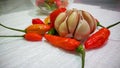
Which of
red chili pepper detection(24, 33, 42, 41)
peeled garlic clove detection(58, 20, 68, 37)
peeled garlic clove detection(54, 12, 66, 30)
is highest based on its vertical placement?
peeled garlic clove detection(54, 12, 66, 30)

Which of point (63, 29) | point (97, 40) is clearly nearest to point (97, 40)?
point (97, 40)

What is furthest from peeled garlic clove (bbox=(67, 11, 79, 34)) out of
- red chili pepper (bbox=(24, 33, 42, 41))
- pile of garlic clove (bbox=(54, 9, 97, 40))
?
red chili pepper (bbox=(24, 33, 42, 41))

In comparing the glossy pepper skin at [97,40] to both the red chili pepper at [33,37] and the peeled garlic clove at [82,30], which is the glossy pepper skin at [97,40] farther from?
the red chili pepper at [33,37]

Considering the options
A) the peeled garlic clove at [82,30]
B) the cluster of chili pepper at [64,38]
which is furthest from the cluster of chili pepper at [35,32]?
the peeled garlic clove at [82,30]

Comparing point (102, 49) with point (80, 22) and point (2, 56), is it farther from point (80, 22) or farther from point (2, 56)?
point (2, 56)

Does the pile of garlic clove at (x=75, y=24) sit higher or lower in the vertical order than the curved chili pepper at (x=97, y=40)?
higher

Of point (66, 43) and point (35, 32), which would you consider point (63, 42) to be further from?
point (35, 32)

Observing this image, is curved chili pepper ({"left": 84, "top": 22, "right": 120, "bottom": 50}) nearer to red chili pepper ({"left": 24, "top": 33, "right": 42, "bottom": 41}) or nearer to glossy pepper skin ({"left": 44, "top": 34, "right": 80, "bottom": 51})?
glossy pepper skin ({"left": 44, "top": 34, "right": 80, "bottom": 51})
